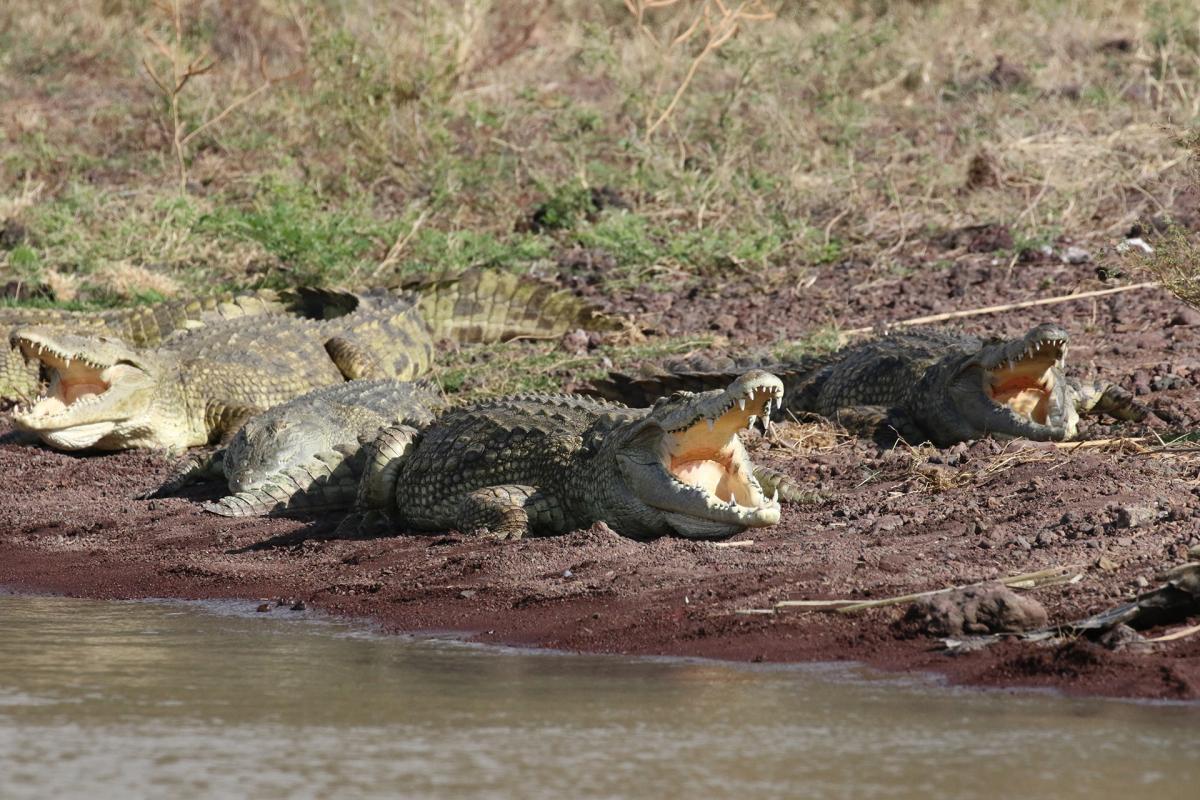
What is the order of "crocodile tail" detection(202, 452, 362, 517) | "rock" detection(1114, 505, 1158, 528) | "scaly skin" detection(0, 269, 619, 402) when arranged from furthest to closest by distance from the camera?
"scaly skin" detection(0, 269, 619, 402), "crocodile tail" detection(202, 452, 362, 517), "rock" detection(1114, 505, 1158, 528)

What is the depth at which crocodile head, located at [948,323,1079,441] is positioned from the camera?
7.61 meters

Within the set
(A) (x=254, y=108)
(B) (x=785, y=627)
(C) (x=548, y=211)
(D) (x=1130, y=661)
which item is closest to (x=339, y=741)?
(B) (x=785, y=627)

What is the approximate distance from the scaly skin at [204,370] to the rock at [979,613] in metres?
5.87

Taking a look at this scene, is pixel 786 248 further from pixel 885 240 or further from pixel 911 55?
pixel 911 55

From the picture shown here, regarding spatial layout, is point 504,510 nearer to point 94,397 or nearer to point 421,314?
point 94,397

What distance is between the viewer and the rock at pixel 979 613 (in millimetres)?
4621

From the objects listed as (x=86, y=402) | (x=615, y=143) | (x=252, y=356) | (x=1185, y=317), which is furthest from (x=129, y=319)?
(x=1185, y=317)

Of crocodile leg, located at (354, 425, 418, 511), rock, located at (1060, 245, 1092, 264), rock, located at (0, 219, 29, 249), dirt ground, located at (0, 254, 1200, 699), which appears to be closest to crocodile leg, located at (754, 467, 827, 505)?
dirt ground, located at (0, 254, 1200, 699)

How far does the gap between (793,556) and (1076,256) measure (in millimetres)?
6025

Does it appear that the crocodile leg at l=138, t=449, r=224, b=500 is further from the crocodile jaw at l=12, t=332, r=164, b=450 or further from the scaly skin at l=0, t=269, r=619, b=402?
the scaly skin at l=0, t=269, r=619, b=402

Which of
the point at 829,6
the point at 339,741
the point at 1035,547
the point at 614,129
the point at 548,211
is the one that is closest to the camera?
the point at 339,741

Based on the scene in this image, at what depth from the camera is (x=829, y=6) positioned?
19.1 meters

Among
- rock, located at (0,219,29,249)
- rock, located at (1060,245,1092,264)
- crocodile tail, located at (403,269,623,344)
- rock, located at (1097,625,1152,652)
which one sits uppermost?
rock, located at (0,219,29,249)

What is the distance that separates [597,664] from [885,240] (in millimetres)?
7757
